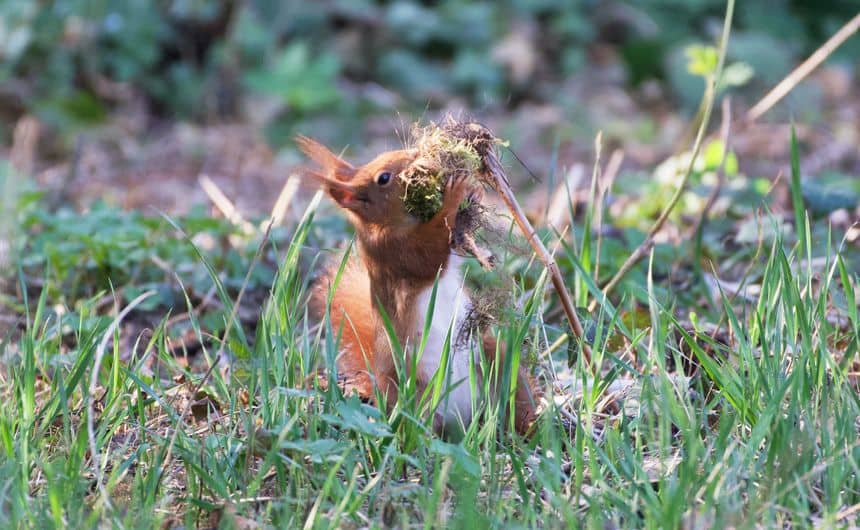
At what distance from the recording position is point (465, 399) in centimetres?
263

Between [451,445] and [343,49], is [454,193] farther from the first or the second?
[343,49]

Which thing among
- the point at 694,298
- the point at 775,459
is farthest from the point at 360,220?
the point at 694,298

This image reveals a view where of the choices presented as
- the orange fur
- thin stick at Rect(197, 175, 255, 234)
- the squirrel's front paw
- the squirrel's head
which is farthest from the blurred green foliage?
the squirrel's front paw

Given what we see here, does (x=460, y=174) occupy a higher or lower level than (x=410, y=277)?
higher

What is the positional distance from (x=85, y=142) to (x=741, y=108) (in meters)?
4.18

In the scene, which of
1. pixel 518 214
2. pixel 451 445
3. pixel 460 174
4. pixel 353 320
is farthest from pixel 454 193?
pixel 451 445

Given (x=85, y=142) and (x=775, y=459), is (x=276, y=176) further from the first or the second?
(x=775, y=459)

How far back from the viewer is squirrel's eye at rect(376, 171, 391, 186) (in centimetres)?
263

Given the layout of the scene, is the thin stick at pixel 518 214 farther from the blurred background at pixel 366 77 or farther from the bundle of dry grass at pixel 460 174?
the blurred background at pixel 366 77

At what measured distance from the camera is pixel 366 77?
8008 millimetres

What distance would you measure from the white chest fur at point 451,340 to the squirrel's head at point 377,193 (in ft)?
0.55

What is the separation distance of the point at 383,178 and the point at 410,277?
0.24 metres

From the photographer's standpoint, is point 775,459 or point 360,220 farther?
point 360,220

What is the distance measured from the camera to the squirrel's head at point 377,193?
2.61 meters
